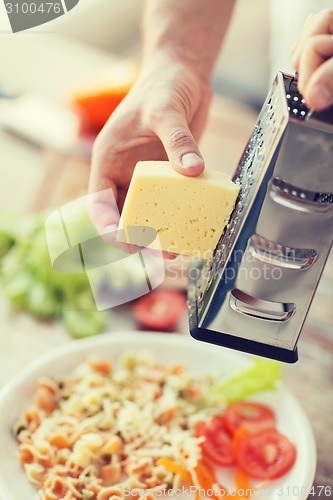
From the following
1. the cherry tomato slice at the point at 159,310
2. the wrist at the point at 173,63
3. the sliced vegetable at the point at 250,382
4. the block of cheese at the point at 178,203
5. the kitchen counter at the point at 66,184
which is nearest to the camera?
the block of cheese at the point at 178,203

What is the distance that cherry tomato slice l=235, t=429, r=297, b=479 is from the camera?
1.41 metres

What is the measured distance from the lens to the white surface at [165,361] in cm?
135

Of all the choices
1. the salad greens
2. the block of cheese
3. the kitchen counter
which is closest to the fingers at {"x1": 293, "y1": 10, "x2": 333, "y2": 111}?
the block of cheese

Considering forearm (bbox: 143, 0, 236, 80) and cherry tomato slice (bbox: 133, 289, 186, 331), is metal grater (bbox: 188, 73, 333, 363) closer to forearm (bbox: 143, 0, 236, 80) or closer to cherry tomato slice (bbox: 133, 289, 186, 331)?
forearm (bbox: 143, 0, 236, 80)

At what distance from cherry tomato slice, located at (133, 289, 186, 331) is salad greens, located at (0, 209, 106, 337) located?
0.11 m

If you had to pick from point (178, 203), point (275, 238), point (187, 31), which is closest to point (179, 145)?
point (178, 203)

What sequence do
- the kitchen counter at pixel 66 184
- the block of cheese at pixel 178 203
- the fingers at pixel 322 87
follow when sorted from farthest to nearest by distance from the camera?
the kitchen counter at pixel 66 184, the block of cheese at pixel 178 203, the fingers at pixel 322 87

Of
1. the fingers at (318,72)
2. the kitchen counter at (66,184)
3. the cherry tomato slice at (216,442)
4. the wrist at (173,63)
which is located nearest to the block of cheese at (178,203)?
the fingers at (318,72)

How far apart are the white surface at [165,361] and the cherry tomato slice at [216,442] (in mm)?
35

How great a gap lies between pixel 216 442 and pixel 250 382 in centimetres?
18

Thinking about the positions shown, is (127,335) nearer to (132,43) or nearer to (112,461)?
(112,461)

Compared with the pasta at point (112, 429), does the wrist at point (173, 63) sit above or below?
above

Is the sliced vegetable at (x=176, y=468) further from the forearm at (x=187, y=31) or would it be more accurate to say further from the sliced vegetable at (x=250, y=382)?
the forearm at (x=187, y=31)

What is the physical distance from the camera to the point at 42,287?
1.92m
